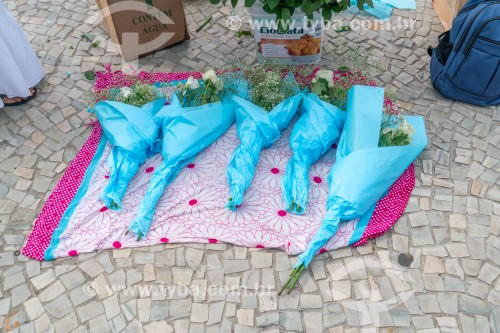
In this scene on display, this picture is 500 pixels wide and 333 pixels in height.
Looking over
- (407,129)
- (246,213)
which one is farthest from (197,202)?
(407,129)

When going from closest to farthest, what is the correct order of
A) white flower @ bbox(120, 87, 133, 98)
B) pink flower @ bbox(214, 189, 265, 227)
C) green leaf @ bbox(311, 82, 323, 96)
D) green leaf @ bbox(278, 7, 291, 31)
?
pink flower @ bbox(214, 189, 265, 227), green leaf @ bbox(278, 7, 291, 31), green leaf @ bbox(311, 82, 323, 96), white flower @ bbox(120, 87, 133, 98)

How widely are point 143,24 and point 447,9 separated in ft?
9.09

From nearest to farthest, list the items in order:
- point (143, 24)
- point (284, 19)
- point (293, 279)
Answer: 1. point (293, 279)
2. point (284, 19)
3. point (143, 24)

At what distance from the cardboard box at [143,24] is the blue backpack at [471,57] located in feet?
7.37

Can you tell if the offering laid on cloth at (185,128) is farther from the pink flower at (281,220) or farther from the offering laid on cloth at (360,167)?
the offering laid on cloth at (360,167)

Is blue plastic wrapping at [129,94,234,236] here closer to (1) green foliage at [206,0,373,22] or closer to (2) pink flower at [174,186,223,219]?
(2) pink flower at [174,186,223,219]

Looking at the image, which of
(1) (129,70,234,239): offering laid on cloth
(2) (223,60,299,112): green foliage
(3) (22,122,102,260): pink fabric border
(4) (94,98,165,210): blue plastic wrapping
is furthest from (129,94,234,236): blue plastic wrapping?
(3) (22,122,102,260): pink fabric border

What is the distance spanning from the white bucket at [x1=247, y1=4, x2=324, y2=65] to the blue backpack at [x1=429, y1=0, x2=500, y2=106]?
98 cm

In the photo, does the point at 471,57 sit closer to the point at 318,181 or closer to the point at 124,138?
the point at 318,181

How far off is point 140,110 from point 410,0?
302 centimetres

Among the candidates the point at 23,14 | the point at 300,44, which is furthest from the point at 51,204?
the point at 23,14

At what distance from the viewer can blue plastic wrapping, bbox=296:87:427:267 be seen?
8.86ft

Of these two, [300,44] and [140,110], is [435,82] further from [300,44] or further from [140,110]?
[140,110]

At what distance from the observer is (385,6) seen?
438cm
